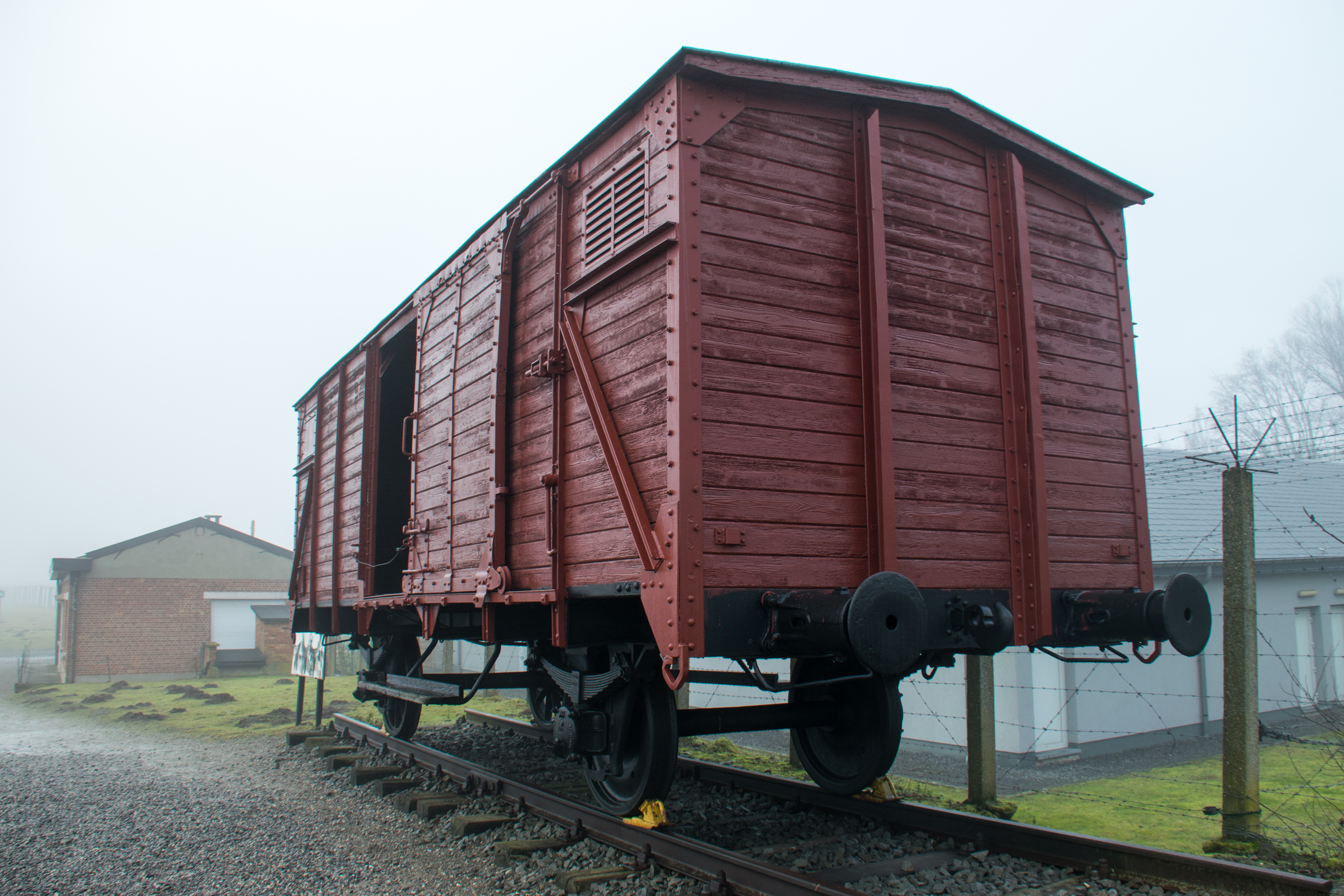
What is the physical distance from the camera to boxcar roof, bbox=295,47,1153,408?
4180 mm

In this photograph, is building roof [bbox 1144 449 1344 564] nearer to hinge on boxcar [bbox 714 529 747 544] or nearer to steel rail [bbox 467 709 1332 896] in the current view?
steel rail [bbox 467 709 1332 896]

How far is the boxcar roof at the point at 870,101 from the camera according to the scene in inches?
165

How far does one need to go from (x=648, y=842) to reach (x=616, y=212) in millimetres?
3395

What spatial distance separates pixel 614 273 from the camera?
Result: 454 cm

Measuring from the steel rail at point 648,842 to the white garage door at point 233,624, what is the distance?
2118 cm

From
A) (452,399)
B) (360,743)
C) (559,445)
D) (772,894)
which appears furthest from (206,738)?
(772,894)

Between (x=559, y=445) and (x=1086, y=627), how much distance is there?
3.07m

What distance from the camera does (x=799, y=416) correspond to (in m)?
4.13

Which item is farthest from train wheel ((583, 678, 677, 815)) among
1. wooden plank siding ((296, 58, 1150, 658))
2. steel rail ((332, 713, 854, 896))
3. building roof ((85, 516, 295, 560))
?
building roof ((85, 516, 295, 560))

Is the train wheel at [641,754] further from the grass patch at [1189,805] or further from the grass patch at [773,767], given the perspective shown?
the grass patch at [1189,805]

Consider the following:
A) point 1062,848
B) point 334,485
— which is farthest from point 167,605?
point 1062,848

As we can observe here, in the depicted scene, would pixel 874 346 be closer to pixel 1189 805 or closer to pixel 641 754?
pixel 641 754

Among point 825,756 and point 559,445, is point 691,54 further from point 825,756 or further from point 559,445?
point 825,756

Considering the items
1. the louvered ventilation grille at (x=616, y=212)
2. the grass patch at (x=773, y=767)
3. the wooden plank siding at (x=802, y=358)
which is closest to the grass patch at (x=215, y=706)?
the grass patch at (x=773, y=767)
